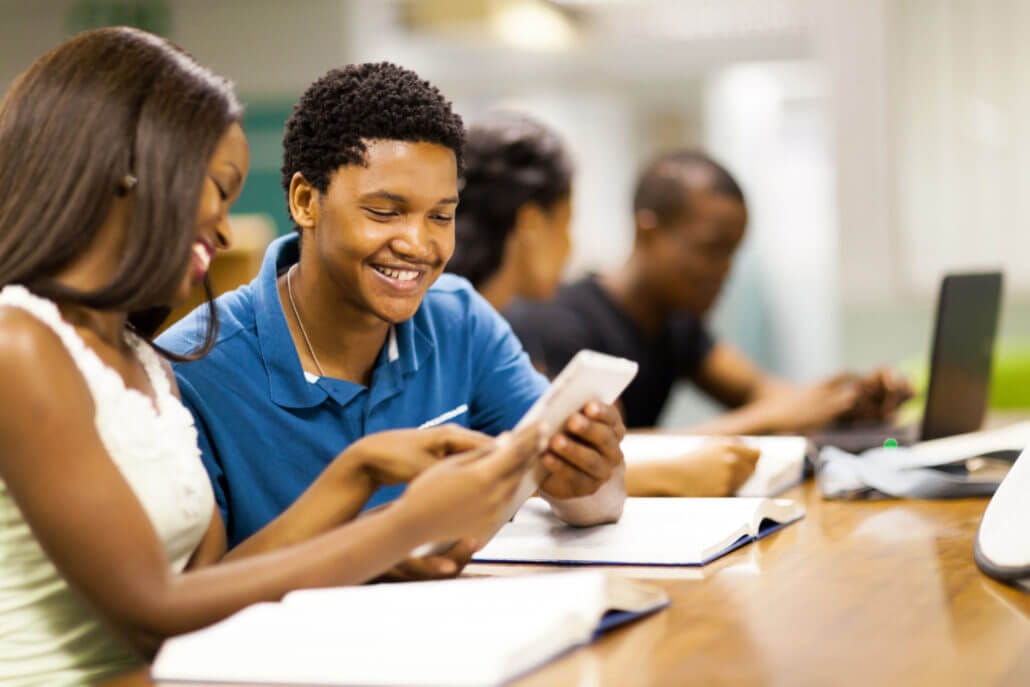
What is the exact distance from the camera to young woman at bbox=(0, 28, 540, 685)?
0.95 metres

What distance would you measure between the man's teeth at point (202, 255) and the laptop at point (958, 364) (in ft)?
4.00

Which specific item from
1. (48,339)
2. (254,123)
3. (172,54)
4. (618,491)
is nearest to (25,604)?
(48,339)

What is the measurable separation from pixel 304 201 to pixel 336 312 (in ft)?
0.43

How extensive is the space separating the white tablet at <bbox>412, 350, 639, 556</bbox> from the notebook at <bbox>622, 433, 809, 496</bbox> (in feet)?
1.64

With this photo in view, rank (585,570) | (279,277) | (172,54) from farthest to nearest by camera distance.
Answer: (279,277) < (585,570) < (172,54)

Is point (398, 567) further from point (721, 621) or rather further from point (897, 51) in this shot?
point (897, 51)

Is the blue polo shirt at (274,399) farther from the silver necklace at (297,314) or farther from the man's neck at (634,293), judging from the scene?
the man's neck at (634,293)

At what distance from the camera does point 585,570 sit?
125 cm

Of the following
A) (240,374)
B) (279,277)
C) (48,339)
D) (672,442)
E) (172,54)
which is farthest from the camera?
(672,442)

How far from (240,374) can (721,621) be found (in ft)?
2.02

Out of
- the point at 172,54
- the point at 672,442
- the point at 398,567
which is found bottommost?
the point at 672,442

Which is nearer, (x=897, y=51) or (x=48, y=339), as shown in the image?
(x=48, y=339)

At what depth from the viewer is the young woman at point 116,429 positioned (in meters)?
0.95

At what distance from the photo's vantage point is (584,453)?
125 cm
